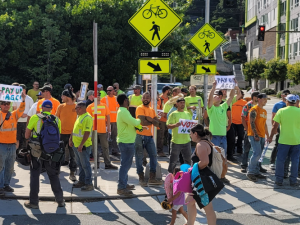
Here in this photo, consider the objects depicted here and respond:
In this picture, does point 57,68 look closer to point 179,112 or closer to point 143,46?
point 143,46

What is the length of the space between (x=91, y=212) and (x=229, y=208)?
2423 millimetres

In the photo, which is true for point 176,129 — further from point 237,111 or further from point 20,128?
point 20,128

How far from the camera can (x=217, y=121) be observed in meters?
9.59

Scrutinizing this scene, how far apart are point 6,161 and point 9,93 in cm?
132

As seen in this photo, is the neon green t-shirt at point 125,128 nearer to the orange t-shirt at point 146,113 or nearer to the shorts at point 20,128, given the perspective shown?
the orange t-shirt at point 146,113

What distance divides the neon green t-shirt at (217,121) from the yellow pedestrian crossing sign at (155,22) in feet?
6.50

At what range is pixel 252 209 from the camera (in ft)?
24.7

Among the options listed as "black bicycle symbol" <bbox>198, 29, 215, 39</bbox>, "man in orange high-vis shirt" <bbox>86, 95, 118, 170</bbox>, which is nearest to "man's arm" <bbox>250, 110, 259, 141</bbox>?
"man in orange high-vis shirt" <bbox>86, 95, 118, 170</bbox>

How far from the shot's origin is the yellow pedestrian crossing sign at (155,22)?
9.33 metres

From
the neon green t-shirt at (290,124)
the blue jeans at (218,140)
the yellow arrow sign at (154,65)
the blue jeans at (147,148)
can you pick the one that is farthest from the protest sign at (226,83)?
the blue jeans at (147,148)

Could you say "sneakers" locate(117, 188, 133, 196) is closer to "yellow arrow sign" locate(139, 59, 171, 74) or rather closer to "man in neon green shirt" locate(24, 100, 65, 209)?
"man in neon green shirt" locate(24, 100, 65, 209)

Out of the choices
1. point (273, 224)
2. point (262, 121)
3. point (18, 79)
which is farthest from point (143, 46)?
point (273, 224)

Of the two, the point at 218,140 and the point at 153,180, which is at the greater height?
the point at 218,140

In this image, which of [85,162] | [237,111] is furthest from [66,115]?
[237,111]
